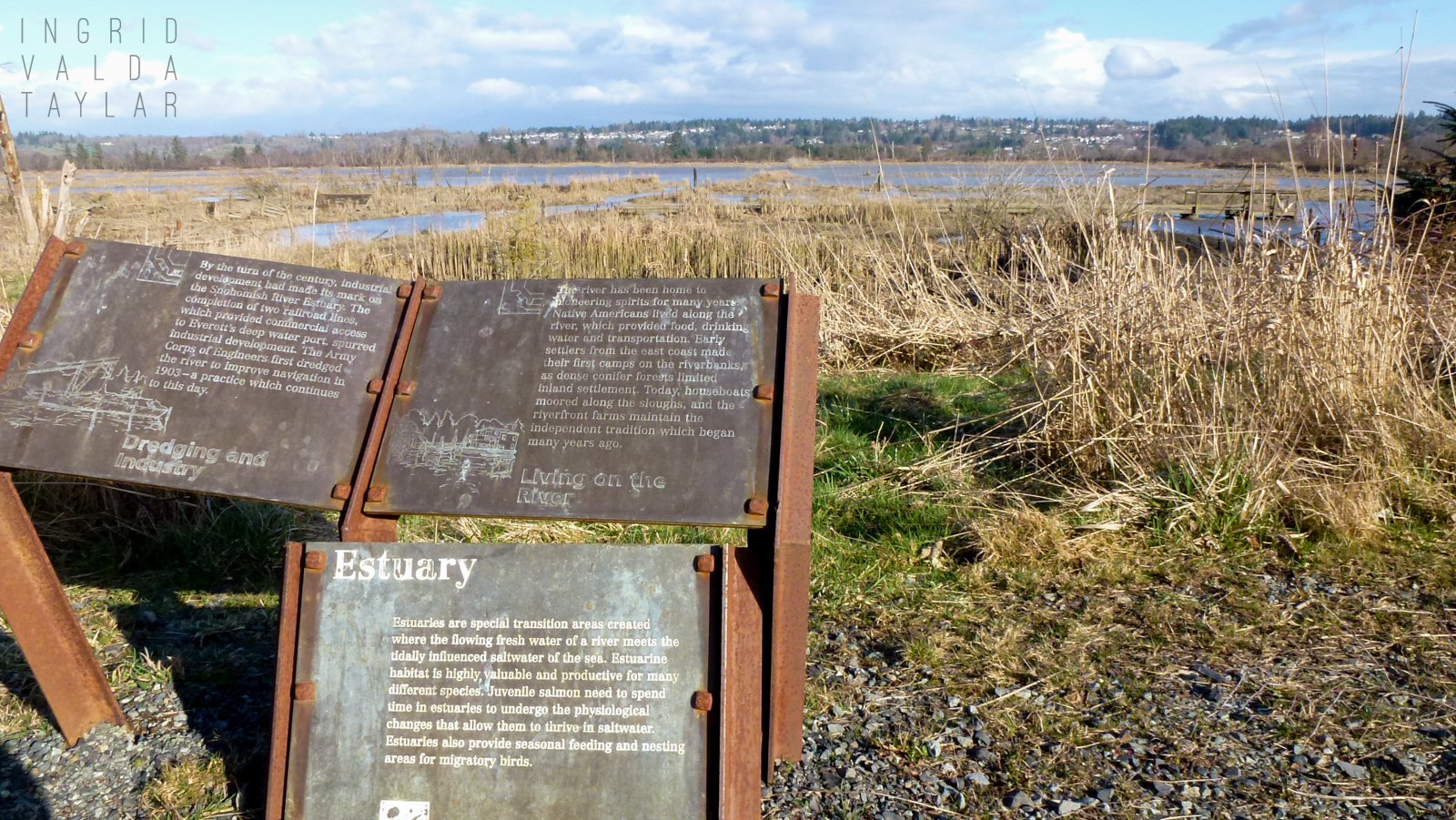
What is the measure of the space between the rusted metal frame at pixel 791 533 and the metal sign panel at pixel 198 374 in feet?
3.29

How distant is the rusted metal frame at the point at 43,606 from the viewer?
8.13 feet

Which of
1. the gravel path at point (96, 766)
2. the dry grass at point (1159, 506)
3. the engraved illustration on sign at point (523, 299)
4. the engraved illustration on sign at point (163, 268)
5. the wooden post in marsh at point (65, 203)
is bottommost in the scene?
the gravel path at point (96, 766)

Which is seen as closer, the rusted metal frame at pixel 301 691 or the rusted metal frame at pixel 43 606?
the rusted metal frame at pixel 301 691

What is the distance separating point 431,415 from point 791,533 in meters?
0.89

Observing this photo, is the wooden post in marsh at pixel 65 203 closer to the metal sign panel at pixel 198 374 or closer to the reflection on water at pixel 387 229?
the metal sign panel at pixel 198 374

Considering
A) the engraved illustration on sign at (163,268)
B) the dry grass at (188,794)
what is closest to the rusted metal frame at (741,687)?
the dry grass at (188,794)

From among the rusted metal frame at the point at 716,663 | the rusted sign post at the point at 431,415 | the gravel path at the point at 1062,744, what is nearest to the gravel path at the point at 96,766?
the gravel path at the point at 1062,744

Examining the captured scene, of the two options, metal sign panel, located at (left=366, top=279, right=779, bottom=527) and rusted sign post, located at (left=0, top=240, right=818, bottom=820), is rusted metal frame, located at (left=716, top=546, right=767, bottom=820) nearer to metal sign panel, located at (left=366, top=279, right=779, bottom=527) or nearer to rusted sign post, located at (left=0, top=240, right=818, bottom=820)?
rusted sign post, located at (left=0, top=240, right=818, bottom=820)

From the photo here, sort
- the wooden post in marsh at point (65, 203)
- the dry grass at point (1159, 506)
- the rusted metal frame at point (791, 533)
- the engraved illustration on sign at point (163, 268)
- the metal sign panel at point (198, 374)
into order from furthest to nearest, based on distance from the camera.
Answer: the wooden post in marsh at point (65, 203) < the dry grass at point (1159, 506) < the engraved illustration on sign at point (163, 268) < the metal sign panel at point (198, 374) < the rusted metal frame at point (791, 533)

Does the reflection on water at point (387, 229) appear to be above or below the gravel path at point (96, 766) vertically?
above

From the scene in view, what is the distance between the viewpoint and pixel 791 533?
2.21 m

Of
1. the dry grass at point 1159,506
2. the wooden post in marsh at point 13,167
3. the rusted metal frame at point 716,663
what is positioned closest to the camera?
the rusted metal frame at point 716,663

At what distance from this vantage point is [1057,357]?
4.48m

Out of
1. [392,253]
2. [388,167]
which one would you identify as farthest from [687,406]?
[388,167]
